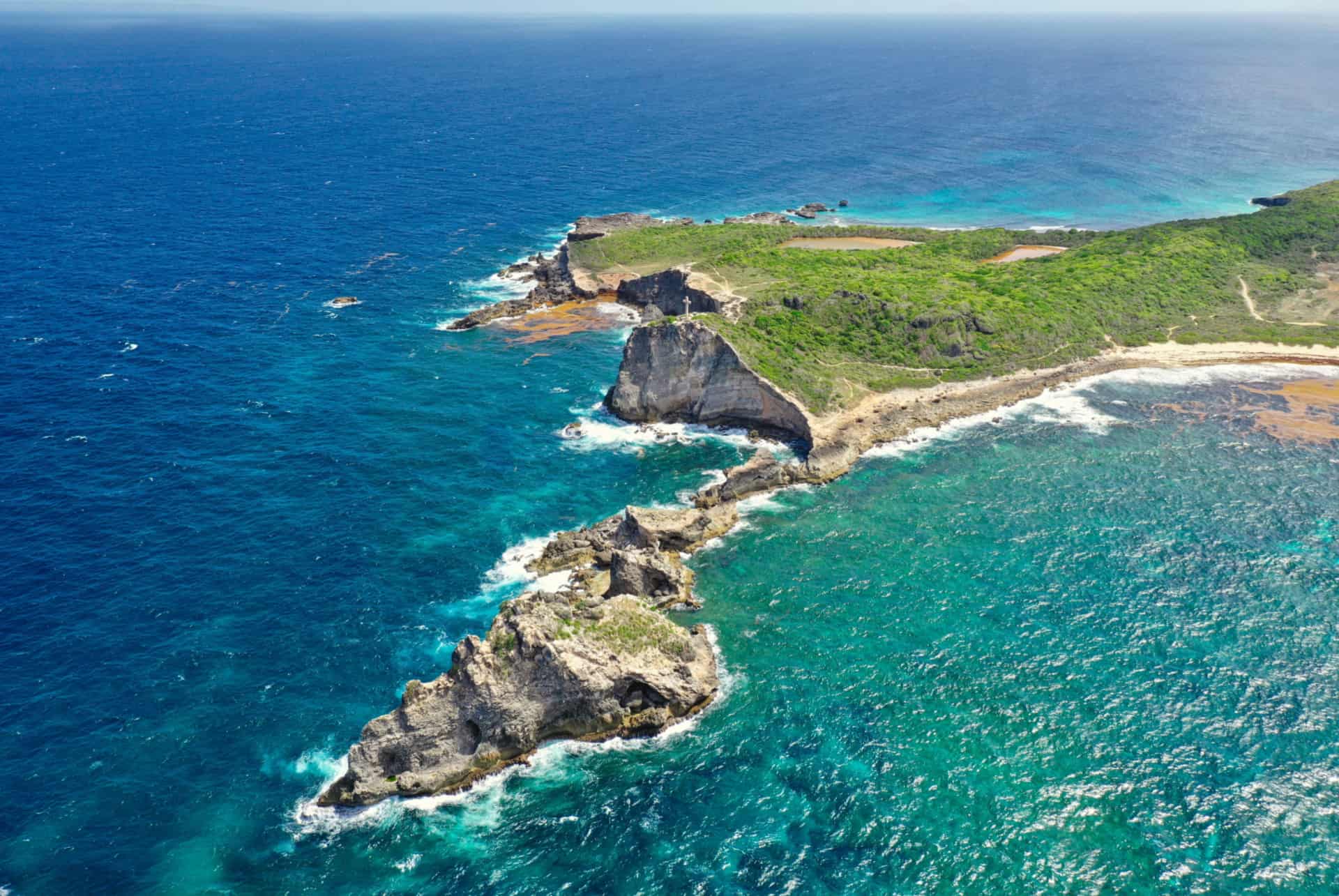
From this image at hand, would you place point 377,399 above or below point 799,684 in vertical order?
above

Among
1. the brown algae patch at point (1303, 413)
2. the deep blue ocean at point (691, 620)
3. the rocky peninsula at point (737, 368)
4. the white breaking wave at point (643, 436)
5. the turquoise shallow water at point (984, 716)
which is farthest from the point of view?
the white breaking wave at point (643, 436)

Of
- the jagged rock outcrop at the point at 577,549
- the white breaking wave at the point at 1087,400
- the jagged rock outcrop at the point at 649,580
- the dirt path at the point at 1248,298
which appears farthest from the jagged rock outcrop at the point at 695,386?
the dirt path at the point at 1248,298

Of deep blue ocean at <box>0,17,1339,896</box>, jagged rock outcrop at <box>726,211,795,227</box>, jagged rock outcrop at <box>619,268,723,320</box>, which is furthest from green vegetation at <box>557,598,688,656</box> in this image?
jagged rock outcrop at <box>726,211,795,227</box>

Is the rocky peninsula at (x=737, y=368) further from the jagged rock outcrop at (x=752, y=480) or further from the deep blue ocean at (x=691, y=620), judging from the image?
the deep blue ocean at (x=691, y=620)

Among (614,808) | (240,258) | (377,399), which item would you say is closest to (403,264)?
(240,258)

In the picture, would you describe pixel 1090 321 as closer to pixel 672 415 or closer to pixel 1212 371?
pixel 1212 371

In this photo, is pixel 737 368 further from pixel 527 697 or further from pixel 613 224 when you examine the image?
pixel 613 224
